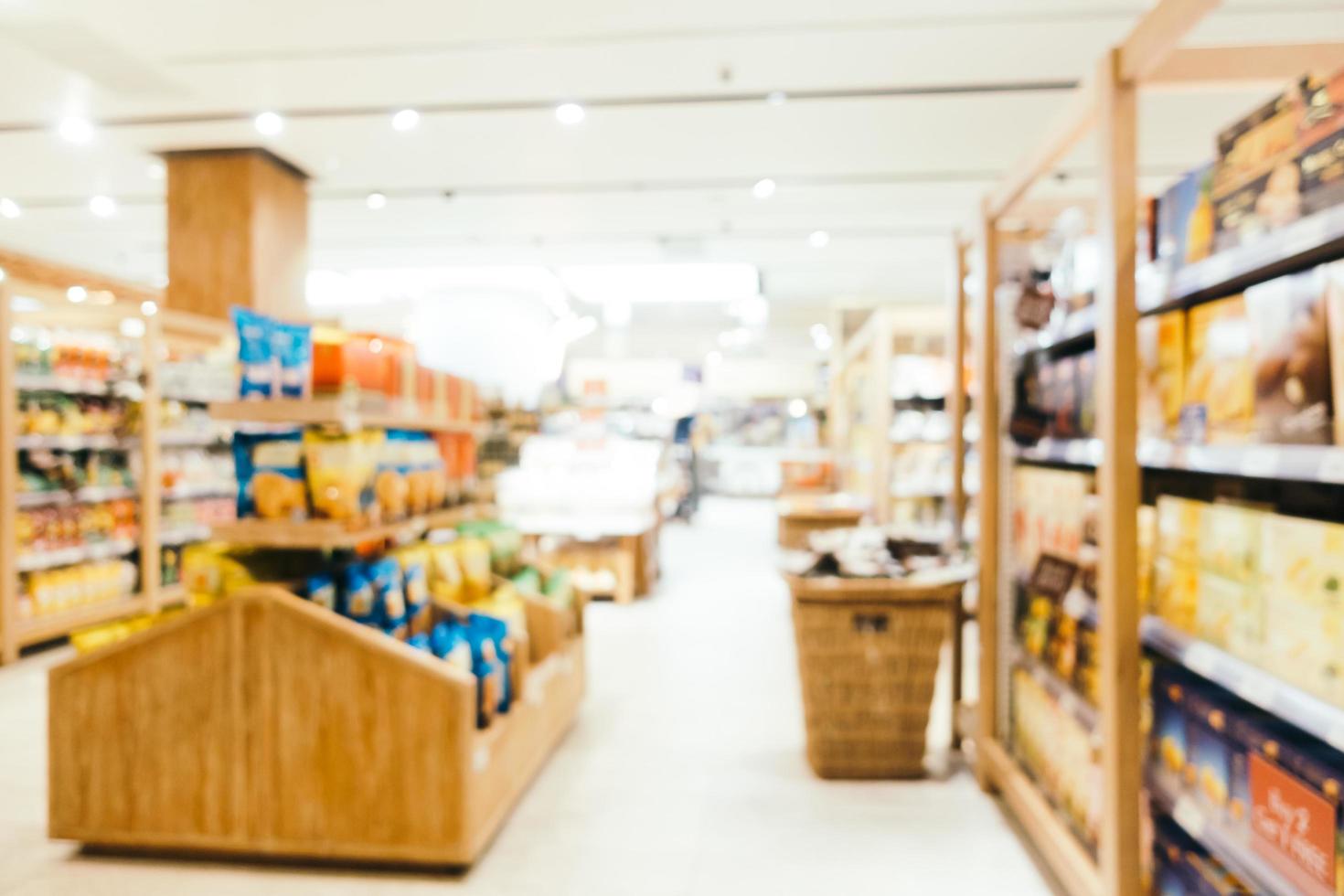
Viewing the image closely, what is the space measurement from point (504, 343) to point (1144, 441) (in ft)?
21.3

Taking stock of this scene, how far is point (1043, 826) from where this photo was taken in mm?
2502

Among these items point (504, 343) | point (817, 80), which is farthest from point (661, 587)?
point (817, 80)

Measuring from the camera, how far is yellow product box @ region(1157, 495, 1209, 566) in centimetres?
193

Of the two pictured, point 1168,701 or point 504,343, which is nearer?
point 1168,701

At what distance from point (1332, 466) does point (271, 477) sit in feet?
8.55

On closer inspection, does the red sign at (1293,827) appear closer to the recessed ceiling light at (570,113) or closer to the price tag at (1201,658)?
the price tag at (1201,658)

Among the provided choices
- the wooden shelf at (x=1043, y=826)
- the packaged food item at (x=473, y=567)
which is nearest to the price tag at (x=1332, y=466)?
the wooden shelf at (x=1043, y=826)

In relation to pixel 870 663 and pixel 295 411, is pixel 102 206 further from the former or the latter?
pixel 870 663

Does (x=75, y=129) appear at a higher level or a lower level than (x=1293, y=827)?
higher

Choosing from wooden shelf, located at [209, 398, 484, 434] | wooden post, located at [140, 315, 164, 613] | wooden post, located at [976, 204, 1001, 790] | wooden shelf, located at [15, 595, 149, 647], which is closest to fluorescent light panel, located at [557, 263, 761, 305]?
wooden post, located at [140, 315, 164, 613]

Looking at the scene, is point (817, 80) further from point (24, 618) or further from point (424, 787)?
point (24, 618)

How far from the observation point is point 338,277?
1127 centimetres

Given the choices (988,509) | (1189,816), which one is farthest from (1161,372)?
(988,509)

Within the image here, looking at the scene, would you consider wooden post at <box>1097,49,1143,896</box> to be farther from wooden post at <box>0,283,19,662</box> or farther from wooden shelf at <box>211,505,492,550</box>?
wooden post at <box>0,283,19,662</box>
